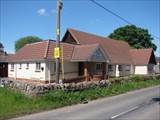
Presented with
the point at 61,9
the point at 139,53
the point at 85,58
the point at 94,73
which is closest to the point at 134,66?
the point at 139,53

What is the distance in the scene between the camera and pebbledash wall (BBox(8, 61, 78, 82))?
32406mm

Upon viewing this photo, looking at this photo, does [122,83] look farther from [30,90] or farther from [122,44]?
[122,44]

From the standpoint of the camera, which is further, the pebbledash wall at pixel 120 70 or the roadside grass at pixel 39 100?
the pebbledash wall at pixel 120 70

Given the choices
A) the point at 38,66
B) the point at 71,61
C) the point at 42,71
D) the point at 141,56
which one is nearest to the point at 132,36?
the point at 141,56

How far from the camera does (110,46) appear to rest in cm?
4959

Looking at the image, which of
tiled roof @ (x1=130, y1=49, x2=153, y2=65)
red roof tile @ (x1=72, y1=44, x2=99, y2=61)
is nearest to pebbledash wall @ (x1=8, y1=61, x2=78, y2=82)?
red roof tile @ (x1=72, y1=44, x2=99, y2=61)

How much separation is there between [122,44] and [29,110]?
43.5 metres

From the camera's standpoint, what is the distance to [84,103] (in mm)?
18984

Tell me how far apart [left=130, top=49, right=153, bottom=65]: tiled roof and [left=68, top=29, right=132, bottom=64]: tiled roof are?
1.38 m

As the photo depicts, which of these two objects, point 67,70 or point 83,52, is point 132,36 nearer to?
point 83,52

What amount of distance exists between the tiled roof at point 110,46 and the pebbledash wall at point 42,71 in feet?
22.6

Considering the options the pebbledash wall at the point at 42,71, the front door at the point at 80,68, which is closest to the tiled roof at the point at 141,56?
the front door at the point at 80,68

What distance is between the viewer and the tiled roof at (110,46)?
4340cm

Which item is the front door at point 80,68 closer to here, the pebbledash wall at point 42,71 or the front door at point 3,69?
the pebbledash wall at point 42,71
